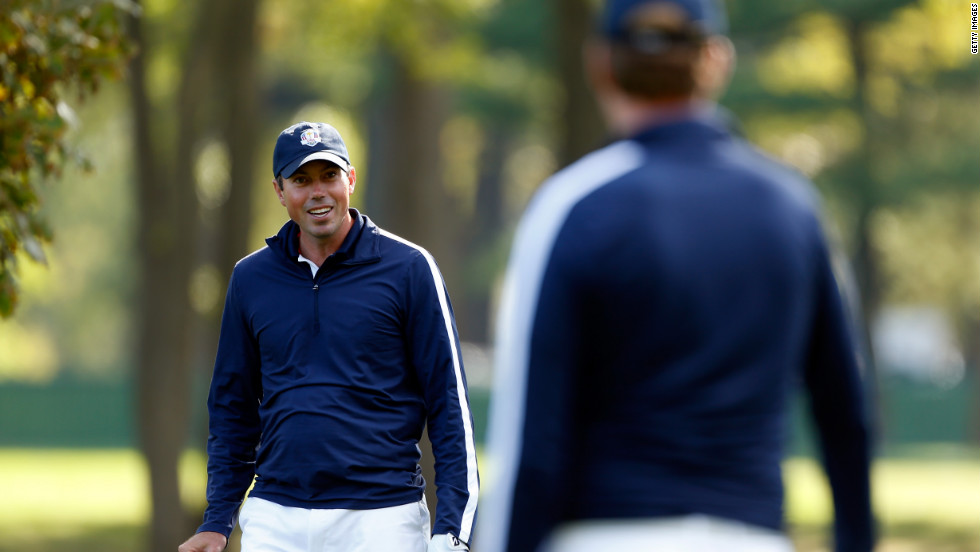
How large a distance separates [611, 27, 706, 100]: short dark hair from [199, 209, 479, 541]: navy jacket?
2.24 metres

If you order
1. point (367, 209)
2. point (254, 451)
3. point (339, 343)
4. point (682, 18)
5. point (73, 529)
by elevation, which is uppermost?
point (367, 209)

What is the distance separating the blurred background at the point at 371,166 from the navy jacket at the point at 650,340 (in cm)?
26

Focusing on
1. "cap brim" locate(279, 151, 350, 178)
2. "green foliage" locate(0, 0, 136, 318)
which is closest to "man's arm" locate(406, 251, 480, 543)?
"cap brim" locate(279, 151, 350, 178)

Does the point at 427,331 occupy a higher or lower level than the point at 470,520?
higher

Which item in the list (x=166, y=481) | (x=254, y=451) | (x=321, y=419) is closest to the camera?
(x=321, y=419)

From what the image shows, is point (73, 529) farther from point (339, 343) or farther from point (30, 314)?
point (30, 314)

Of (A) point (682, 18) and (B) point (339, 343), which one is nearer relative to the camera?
(A) point (682, 18)

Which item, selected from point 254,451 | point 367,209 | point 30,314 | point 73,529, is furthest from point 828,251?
point 30,314

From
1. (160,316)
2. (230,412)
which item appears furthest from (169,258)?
(230,412)

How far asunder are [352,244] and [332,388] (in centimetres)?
49

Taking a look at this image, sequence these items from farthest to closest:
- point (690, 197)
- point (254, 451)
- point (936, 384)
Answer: point (936, 384)
point (254, 451)
point (690, 197)

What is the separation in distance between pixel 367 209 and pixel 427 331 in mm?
30777

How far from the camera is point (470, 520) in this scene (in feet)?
16.2

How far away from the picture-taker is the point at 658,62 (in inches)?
110
